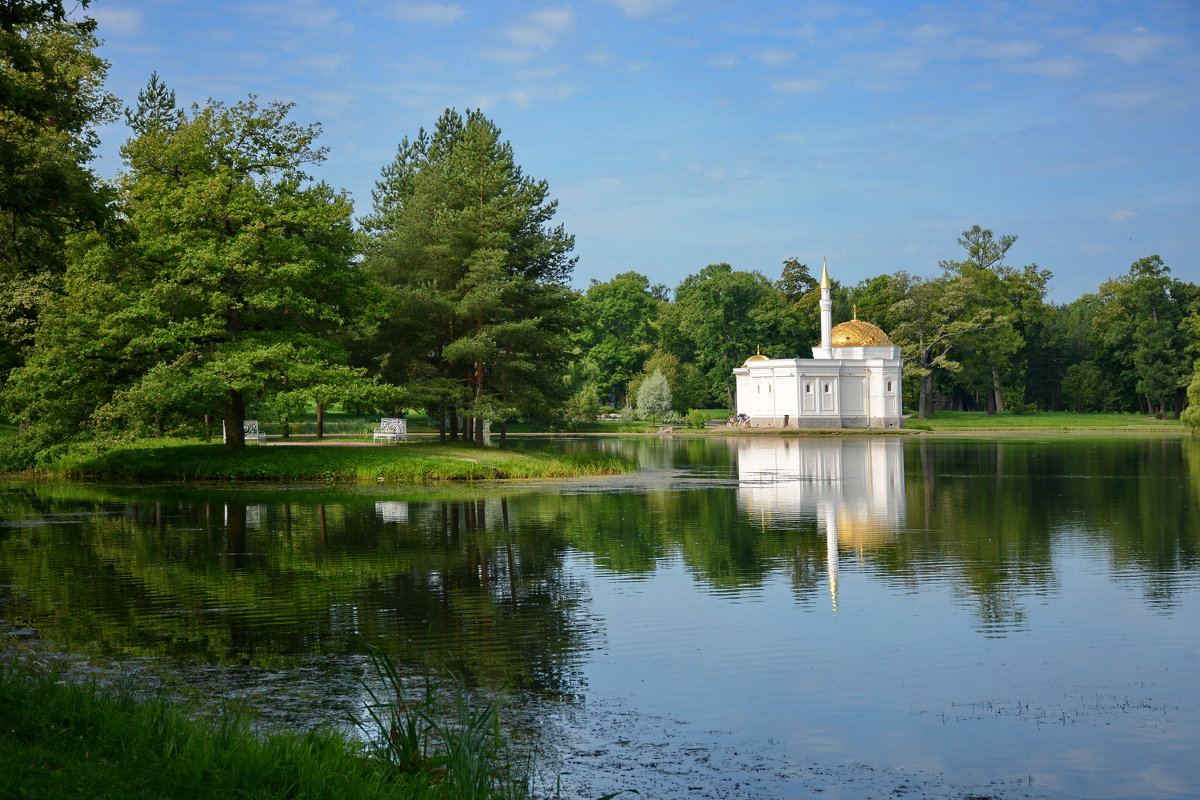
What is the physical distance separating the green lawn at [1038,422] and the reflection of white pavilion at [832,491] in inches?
1374

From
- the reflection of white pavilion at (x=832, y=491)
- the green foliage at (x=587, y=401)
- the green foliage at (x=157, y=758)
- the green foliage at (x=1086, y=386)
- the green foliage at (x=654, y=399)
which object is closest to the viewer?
the green foliage at (x=157, y=758)

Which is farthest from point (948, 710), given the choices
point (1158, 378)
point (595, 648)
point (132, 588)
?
point (1158, 378)

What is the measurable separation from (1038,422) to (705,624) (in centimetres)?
8697

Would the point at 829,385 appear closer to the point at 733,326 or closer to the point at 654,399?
the point at 654,399

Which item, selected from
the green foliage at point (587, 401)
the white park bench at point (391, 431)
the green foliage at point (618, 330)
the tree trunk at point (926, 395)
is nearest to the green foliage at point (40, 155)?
the white park bench at point (391, 431)

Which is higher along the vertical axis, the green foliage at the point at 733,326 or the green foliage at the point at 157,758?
the green foliage at the point at 733,326

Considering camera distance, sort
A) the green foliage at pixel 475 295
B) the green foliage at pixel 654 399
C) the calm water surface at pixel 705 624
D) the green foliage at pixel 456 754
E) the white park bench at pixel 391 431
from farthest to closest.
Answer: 1. the green foliage at pixel 654 399
2. the white park bench at pixel 391 431
3. the green foliage at pixel 475 295
4. the calm water surface at pixel 705 624
5. the green foliage at pixel 456 754

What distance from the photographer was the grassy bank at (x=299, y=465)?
34719 mm

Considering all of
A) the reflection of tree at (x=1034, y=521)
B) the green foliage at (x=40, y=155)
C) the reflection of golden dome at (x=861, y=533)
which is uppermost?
the green foliage at (x=40, y=155)

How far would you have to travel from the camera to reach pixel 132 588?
15.4 metres

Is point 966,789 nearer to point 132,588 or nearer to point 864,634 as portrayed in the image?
point 864,634

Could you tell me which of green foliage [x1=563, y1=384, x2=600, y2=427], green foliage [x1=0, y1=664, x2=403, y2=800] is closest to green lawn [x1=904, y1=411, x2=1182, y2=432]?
green foliage [x1=563, y1=384, x2=600, y2=427]

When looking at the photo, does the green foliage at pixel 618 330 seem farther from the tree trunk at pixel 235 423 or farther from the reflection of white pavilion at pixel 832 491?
the tree trunk at pixel 235 423

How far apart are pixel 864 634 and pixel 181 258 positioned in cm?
2680
